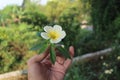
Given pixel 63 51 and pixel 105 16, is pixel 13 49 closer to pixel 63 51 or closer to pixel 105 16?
pixel 105 16

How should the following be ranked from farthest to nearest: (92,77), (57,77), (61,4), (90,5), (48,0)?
1. (48,0)
2. (61,4)
3. (90,5)
4. (92,77)
5. (57,77)

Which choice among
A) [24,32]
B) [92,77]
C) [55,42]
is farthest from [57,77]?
[24,32]

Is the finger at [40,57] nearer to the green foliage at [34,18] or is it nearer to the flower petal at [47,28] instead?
the flower petal at [47,28]

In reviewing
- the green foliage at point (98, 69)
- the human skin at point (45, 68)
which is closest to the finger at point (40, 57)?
the human skin at point (45, 68)

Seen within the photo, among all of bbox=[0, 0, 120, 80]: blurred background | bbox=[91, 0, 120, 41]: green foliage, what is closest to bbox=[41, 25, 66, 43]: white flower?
bbox=[0, 0, 120, 80]: blurred background

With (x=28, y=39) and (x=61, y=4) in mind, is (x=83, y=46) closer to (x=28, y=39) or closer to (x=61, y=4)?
(x=28, y=39)
